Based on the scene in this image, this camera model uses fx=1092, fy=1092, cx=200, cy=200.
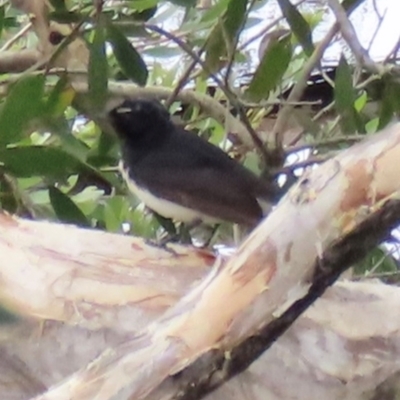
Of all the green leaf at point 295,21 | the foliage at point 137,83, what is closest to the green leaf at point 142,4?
the foliage at point 137,83

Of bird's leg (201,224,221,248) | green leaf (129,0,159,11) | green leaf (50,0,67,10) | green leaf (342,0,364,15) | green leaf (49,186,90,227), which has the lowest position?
bird's leg (201,224,221,248)

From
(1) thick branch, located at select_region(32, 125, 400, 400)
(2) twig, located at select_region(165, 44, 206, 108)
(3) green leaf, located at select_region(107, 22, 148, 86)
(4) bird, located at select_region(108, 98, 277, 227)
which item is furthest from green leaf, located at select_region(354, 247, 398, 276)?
(1) thick branch, located at select_region(32, 125, 400, 400)

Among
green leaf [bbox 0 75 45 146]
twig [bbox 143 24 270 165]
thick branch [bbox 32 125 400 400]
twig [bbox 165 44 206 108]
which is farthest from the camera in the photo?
twig [bbox 165 44 206 108]

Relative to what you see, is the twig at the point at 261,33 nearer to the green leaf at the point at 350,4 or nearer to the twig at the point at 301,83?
the twig at the point at 301,83

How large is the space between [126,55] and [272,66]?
0.22 meters

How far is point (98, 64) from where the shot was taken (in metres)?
1.48

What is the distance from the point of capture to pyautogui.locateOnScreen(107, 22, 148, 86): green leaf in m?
1.52

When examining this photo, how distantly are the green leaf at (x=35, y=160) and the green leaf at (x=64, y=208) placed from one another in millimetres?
90

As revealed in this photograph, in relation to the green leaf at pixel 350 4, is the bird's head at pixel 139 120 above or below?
below

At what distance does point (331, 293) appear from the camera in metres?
1.32

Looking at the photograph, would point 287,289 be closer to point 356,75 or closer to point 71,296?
point 71,296

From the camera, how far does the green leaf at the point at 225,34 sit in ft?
4.94

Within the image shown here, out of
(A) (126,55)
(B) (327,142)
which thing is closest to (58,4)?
(A) (126,55)

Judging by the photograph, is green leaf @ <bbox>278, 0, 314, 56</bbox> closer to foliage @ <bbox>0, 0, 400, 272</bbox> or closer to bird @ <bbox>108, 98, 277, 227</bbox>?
foliage @ <bbox>0, 0, 400, 272</bbox>
